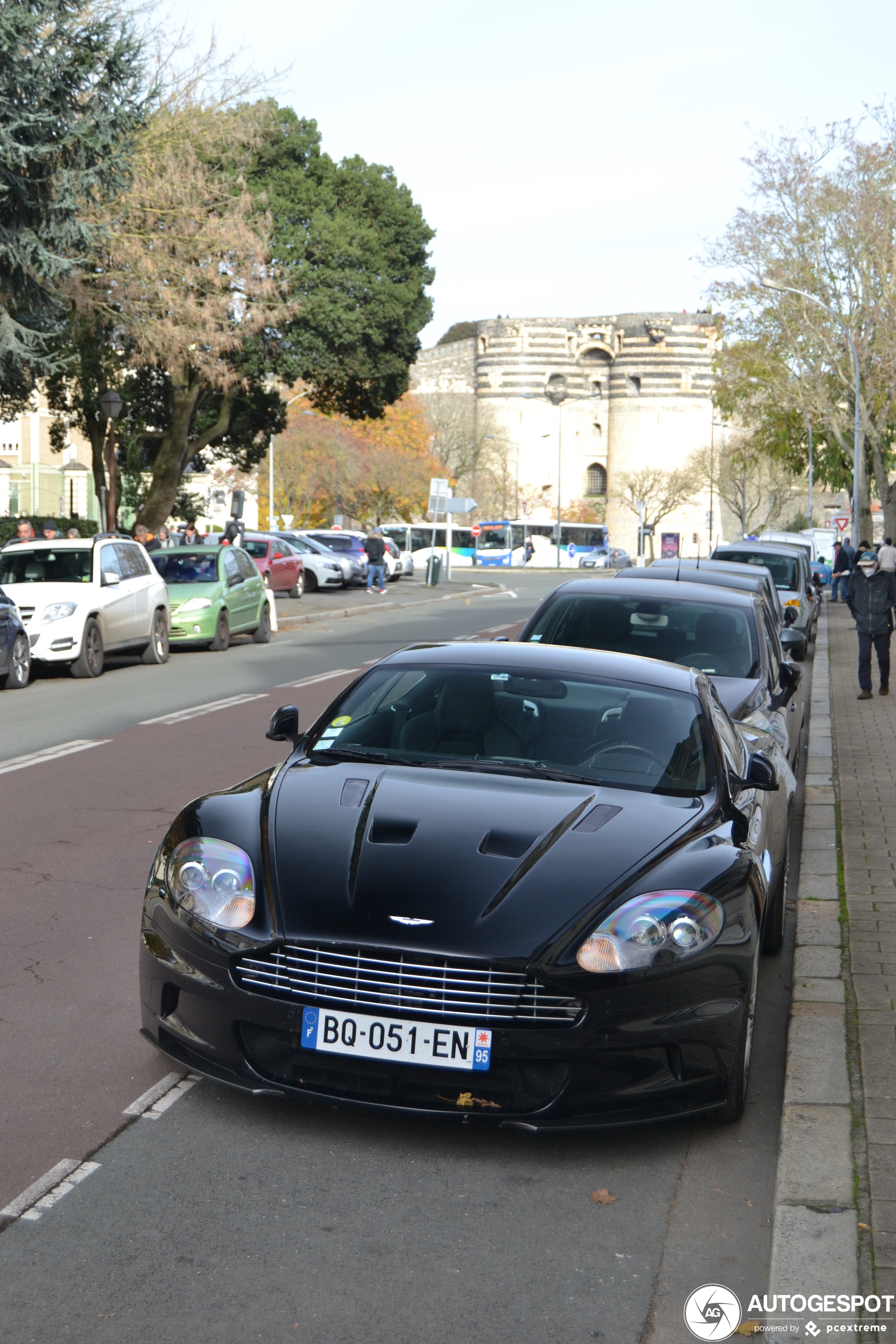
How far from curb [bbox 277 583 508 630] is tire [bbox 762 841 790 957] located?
23608 millimetres

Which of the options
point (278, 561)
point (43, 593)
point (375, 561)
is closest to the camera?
point (43, 593)

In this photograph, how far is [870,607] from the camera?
643 inches

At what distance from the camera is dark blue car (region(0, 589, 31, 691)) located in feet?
55.5

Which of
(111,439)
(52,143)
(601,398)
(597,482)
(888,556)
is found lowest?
(888,556)

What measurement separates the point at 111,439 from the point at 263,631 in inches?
421

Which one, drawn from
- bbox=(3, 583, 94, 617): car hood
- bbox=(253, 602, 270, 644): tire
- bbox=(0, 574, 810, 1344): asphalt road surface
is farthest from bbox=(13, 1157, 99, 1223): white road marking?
bbox=(253, 602, 270, 644): tire

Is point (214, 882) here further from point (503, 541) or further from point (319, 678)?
point (503, 541)

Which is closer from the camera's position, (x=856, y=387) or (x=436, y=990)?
(x=436, y=990)

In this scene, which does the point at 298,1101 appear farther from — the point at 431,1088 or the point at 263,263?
the point at 263,263

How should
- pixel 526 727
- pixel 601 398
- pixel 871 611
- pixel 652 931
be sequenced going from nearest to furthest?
pixel 652 931, pixel 526 727, pixel 871 611, pixel 601 398

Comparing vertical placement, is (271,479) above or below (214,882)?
above

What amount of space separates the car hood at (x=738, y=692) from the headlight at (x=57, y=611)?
36.7 feet

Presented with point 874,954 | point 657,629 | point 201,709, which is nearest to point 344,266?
point 201,709

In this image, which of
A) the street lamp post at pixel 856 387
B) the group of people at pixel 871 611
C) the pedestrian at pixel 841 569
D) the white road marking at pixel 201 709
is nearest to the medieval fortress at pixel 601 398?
the pedestrian at pixel 841 569
